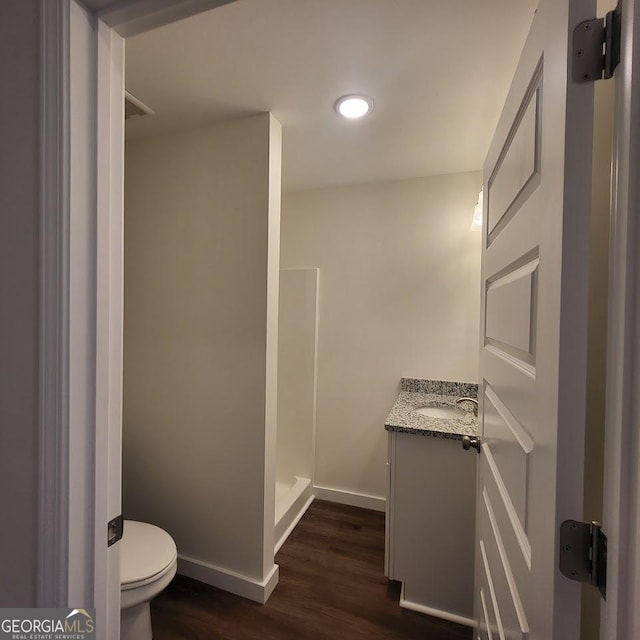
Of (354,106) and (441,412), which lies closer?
(354,106)

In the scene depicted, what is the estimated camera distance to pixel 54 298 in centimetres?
60

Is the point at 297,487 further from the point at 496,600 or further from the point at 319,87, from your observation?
the point at 319,87

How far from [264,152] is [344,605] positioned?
2.27 m

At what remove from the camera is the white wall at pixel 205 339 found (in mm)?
1603

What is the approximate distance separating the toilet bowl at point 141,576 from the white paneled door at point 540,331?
1226 mm

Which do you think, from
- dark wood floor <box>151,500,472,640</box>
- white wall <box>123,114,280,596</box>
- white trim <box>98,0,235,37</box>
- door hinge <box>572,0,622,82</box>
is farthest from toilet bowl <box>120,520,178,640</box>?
door hinge <box>572,0,622,82</box>

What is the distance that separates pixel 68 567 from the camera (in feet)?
1.97

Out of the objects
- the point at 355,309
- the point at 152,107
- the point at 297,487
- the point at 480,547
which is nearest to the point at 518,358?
the point at 480,547

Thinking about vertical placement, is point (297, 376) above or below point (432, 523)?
above

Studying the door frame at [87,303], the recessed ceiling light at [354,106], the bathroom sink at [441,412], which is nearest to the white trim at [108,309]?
the door frame at [87,303]

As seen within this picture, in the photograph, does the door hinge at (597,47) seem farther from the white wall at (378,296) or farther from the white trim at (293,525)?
the white trim at (293,525)

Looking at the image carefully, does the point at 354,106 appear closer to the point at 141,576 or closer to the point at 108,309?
the point at 108,309

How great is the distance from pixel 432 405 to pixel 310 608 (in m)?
1.27

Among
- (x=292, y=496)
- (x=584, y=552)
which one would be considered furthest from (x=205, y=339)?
(x=584, y=552)
